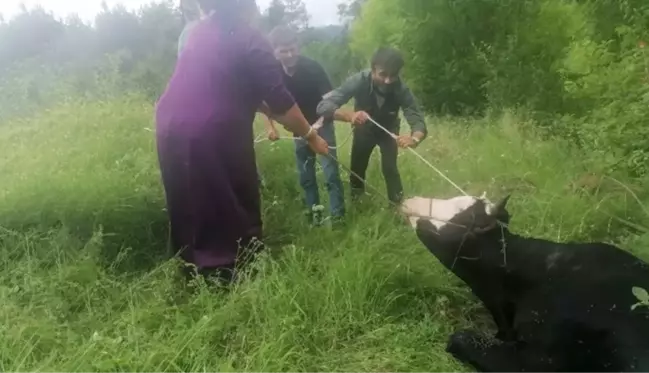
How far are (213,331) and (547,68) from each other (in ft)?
9.50

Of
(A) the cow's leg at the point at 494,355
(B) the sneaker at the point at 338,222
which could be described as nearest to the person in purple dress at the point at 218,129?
(B) the sneaker at the point at 338,222

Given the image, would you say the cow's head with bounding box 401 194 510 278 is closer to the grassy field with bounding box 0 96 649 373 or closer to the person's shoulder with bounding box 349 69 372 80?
A: the grassy field with bounding box 0 96 649 373

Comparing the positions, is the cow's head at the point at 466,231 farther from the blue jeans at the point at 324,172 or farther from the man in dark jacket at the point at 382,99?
the blue jeans at the point at 324,172

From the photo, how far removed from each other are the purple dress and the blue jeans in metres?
0.77

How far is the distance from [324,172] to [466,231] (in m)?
1.28

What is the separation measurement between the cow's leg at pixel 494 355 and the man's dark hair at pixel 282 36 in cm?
176

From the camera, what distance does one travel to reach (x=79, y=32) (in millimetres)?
3734

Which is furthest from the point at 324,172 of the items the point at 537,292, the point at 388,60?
the point at 537,292

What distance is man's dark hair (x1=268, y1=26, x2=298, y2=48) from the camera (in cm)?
356

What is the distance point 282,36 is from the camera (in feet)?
11.8

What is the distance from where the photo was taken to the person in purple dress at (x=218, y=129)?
9.73ft

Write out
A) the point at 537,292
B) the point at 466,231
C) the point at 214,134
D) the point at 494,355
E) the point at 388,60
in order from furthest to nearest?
the point at 388,60
the point at 214,134
the point at 466,231
the point at 537,292
the point at 494,355

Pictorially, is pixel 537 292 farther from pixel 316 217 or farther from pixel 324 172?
pixel 324 172

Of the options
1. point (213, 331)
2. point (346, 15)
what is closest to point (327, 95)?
point (346, 15)
